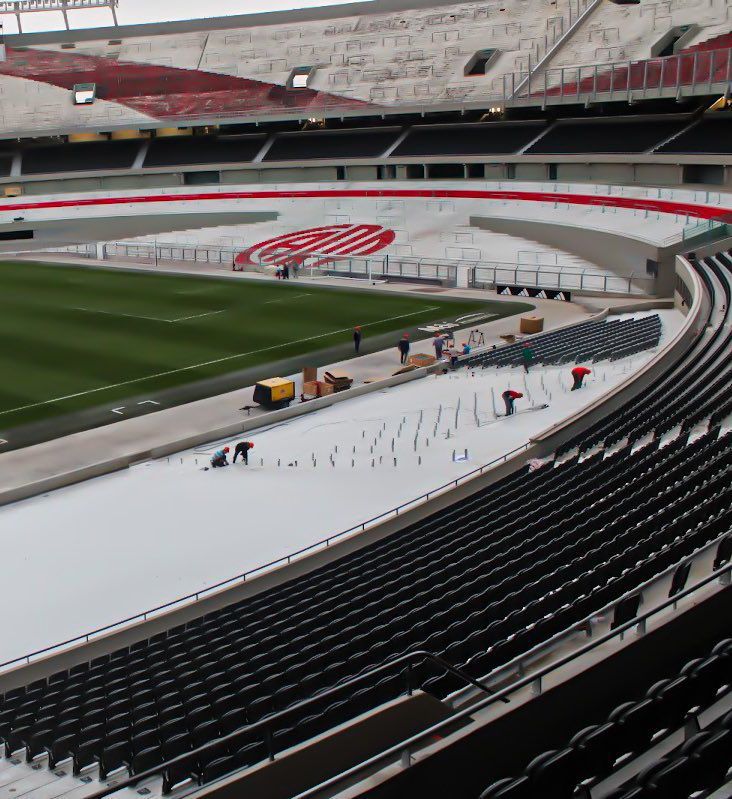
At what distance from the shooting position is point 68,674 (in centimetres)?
1282

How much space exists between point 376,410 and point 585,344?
8.28m

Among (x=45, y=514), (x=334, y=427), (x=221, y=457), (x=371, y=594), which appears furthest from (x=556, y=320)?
(x=371, y=594)

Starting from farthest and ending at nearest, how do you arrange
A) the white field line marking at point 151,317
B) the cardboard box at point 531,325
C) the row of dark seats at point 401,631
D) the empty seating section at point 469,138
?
the empty seating section at point 469,138
the white field line marking at point 151,317
the cardboard box at point 531,325
the row of dark seats at point 401,631

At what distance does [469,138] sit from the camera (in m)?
62.7

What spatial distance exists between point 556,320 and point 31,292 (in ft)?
75.9

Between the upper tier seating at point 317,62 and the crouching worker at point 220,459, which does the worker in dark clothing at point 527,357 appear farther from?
the upper tier seating at point 317,62

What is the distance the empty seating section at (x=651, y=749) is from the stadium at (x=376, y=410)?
1.2 inches

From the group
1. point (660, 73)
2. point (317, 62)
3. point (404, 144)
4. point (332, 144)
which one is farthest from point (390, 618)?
point (317, 62)

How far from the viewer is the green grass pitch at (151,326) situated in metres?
28.6

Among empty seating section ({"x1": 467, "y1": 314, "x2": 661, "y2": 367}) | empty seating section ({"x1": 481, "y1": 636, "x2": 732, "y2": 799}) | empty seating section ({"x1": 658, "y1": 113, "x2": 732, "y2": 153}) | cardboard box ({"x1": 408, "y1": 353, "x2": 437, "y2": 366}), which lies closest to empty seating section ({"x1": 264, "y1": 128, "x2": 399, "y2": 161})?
empty seating section ({"x1": 658, "y1": 113, "x2": 732, "y2": 153})

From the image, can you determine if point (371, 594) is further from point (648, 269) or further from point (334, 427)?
point (648, 269)

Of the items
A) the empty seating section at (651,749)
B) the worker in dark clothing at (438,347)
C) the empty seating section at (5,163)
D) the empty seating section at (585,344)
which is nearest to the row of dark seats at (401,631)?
the empty seating section at (651,749)

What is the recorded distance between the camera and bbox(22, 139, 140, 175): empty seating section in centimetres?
6906

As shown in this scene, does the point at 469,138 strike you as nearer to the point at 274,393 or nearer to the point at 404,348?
the point at 404,348
